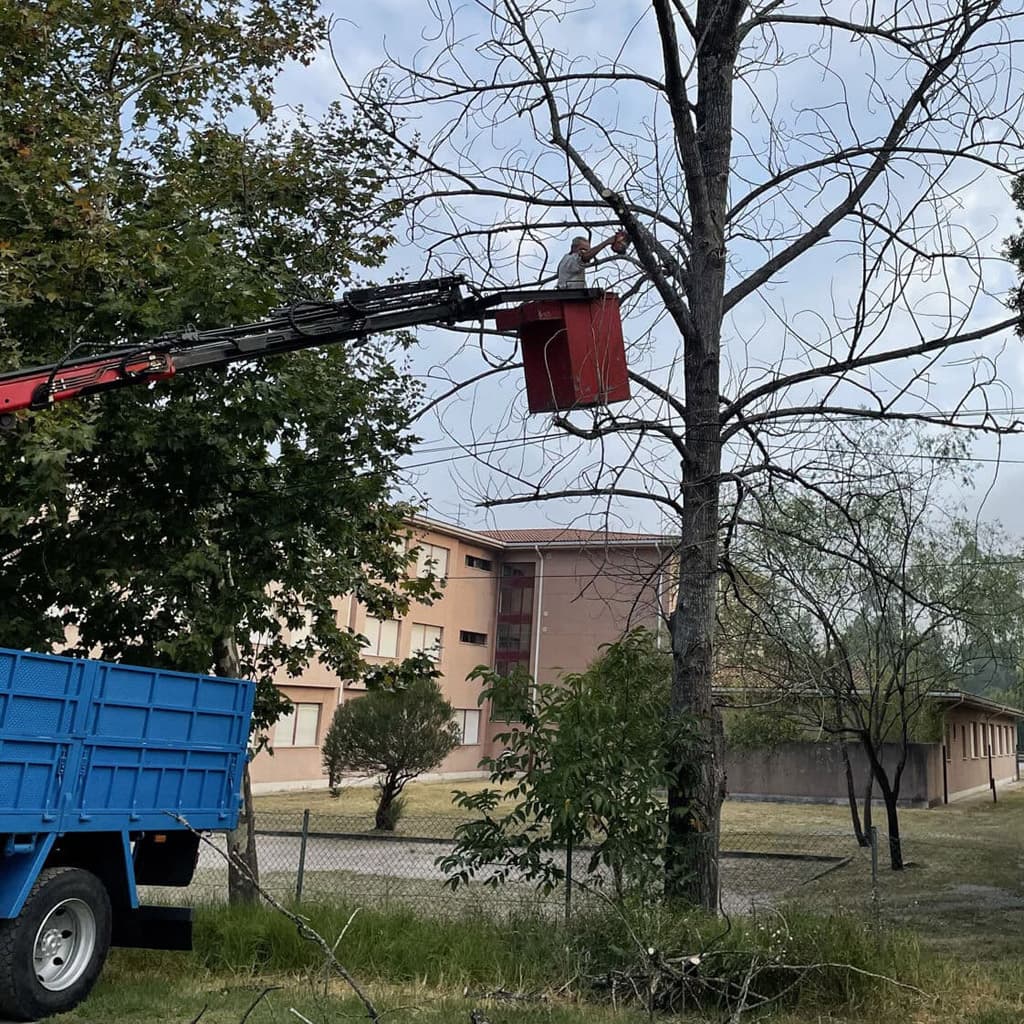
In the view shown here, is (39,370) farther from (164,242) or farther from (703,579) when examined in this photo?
(703,579)

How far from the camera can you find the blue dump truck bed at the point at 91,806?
269 inches

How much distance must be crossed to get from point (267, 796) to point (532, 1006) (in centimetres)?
2767

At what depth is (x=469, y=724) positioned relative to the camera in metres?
45.7

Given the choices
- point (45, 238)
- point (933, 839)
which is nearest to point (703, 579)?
point (45, 238)

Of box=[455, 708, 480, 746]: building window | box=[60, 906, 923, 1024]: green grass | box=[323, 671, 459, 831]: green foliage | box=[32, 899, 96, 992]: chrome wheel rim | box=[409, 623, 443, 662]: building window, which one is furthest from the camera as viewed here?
box=[455, 708, 480, 746]: building window

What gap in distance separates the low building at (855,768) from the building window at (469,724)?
40.4 ft

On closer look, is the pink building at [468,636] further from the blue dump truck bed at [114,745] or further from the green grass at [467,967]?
the green grass at [467,967]

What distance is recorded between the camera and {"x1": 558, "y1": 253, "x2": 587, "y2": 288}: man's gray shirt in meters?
8.55

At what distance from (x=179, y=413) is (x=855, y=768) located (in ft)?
100

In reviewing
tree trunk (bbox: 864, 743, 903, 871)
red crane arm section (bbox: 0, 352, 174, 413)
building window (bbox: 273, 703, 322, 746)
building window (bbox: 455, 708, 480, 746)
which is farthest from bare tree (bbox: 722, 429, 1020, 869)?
building window (bbox: 455, 708, 480, 746)

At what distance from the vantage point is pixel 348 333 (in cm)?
941

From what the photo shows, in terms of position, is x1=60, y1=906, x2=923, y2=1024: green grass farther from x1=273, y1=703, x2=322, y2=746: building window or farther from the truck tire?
x1=273, y1=703, x2=322, y2=746: building window

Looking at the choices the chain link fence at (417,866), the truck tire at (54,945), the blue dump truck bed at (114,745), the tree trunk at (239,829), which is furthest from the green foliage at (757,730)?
the truck tire at (54,945)

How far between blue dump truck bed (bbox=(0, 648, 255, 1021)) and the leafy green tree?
3.89ft
